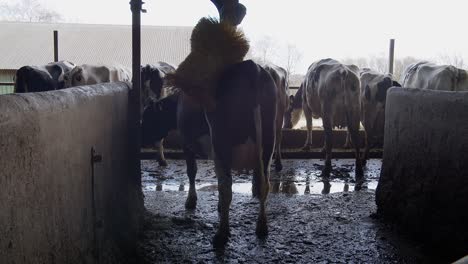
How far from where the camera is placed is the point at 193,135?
5500mm

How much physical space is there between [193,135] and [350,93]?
3548 mm

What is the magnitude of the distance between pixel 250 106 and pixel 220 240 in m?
1.39

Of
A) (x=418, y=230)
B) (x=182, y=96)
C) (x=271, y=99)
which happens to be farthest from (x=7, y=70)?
(x=418, y=230)

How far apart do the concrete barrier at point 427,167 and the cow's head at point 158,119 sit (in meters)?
2.93

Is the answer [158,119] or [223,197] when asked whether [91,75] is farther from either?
[223,197]

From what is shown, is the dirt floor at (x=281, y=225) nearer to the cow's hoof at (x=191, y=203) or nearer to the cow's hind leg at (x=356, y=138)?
the cow's hoof at (x=191, y=203)

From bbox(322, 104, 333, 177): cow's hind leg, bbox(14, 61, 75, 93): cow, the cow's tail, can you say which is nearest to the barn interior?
bbox(322, 104, 333, 177): cow's hind leg

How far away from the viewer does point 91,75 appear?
928 centimetres

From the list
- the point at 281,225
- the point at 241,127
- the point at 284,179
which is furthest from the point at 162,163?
the point at 241,127

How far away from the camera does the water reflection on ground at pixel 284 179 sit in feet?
22.9

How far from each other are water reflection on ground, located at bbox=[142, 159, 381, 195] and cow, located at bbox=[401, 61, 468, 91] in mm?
1859

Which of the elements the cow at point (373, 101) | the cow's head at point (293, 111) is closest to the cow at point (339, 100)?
the cow at point (373, 101)

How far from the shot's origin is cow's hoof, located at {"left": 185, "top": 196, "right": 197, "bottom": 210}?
5.84 metres

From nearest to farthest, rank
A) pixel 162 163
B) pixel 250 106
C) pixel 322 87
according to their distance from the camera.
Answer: pixel 250 106, pixel 322 87, pixel 162 163
